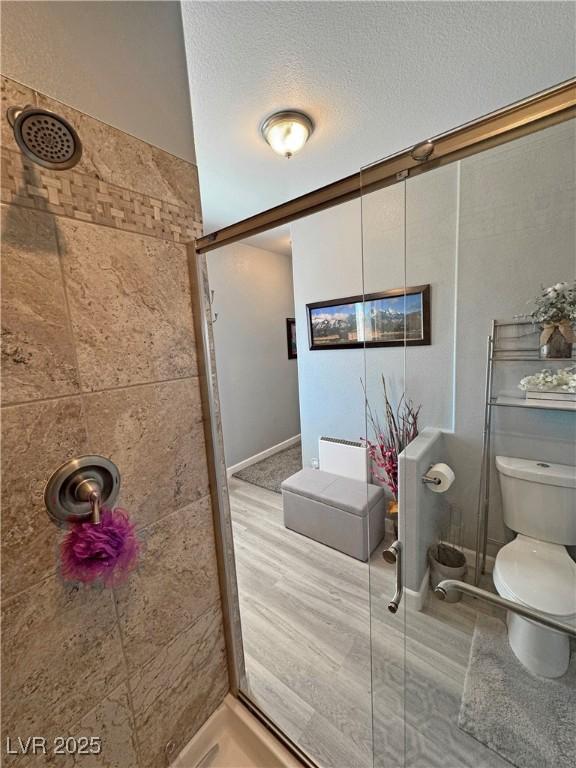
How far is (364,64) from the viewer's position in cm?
112

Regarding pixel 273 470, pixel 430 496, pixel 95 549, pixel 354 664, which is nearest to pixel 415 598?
pixel 354 664

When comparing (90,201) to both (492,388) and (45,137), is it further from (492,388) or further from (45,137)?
(492,388)

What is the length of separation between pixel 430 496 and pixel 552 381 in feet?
2.76

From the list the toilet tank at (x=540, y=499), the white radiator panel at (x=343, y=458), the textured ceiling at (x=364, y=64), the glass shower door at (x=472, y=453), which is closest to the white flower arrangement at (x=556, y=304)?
the glass shower door at (x=472, y=453)

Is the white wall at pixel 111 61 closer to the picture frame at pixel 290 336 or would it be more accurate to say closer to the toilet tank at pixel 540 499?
the toilet tank at pixel 540 499

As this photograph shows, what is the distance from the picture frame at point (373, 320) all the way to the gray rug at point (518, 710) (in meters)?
1.68

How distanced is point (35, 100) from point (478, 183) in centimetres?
189

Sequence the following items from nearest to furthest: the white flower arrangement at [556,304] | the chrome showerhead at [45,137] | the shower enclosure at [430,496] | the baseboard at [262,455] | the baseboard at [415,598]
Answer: the chrome showerhead at [45,137] → the shower enclosure at [430,496] → the white flower arrangement at [556,304] → the baseboard at [415,598] → the baseboard at [262,455]

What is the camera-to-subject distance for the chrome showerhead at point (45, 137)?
546 millimetres

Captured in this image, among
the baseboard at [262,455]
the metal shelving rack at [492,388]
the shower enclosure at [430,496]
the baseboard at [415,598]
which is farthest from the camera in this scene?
the baseboard at [262,455]

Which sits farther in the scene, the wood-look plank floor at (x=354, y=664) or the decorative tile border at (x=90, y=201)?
the wood-look plank floor at (x=354, y=664)

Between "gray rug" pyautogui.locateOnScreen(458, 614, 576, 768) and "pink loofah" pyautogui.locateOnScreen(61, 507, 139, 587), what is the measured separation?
5.00 feet

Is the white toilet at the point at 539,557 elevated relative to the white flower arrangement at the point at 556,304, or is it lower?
lower

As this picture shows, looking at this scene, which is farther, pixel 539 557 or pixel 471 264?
pixel 471 264
